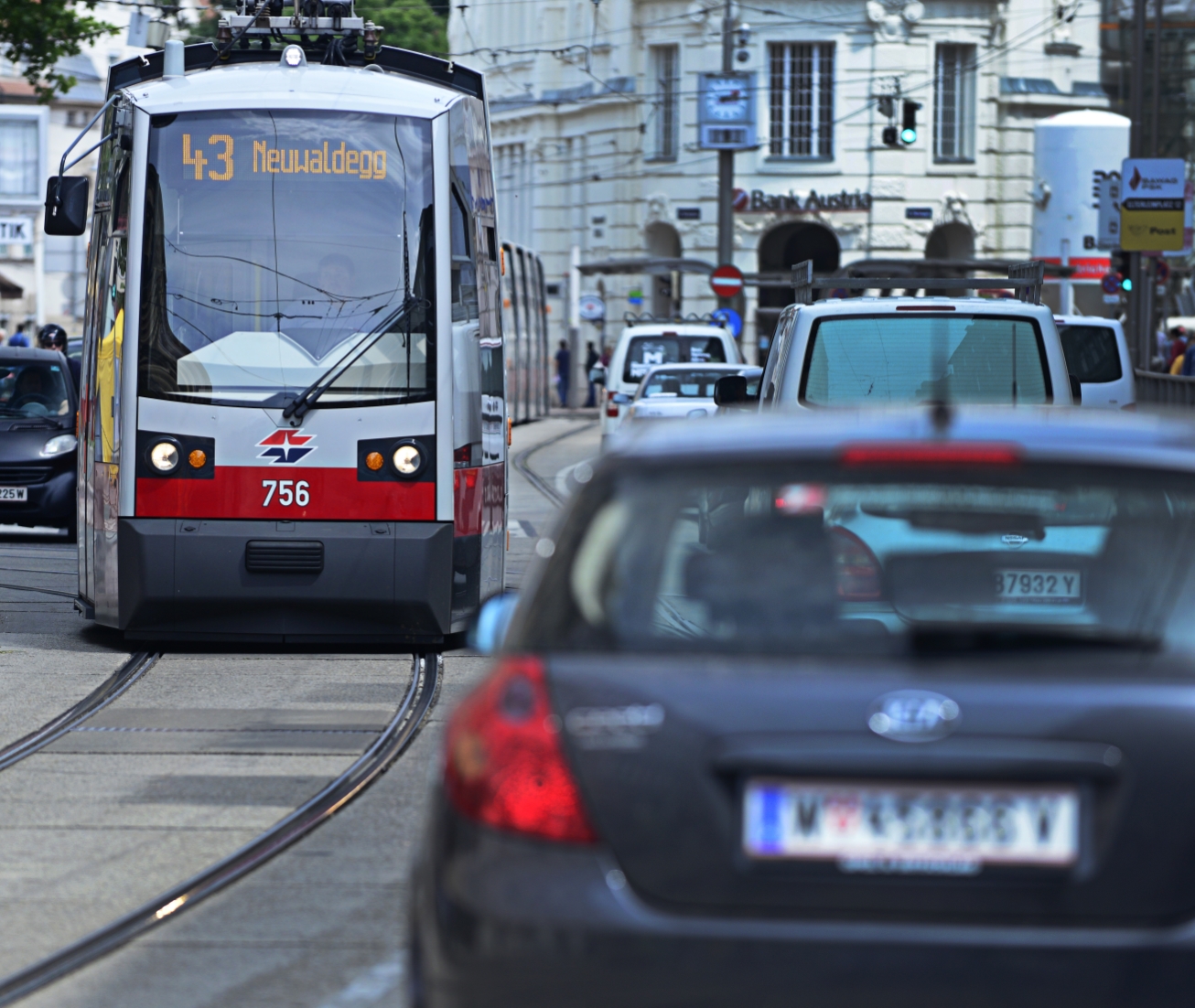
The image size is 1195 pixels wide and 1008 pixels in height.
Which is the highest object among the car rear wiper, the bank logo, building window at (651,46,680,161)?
building window at (651,46,680,161)

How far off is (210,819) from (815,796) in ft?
13.0

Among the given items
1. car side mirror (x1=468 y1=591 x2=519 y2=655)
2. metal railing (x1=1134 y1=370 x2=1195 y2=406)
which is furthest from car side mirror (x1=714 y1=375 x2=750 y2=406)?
metal railing (x1=1134 y1=370 x2=1195 y2=406)

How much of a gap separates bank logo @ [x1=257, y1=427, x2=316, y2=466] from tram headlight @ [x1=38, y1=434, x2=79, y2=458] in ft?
27.0

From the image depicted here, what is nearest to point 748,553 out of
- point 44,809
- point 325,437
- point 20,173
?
point 44,809

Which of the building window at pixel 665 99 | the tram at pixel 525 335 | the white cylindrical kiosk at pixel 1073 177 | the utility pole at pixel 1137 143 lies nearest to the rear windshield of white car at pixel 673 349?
the tram at pixel 525 335

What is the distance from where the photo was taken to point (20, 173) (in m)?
40.5

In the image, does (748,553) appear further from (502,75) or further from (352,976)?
(502,75)

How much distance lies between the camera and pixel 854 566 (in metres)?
4.52

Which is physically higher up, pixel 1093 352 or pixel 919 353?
pixel 919 353

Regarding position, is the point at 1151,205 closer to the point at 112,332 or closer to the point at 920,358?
the point at 920,358

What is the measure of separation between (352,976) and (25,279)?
6897 centimetres

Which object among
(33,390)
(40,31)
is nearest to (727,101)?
(40,31)

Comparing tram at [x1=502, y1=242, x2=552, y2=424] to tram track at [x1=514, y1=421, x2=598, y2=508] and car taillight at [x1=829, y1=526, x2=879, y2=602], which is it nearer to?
tram track at [x1=514, y1=421, x2=598, y2=508]

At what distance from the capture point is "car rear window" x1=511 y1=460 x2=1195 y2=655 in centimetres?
359
